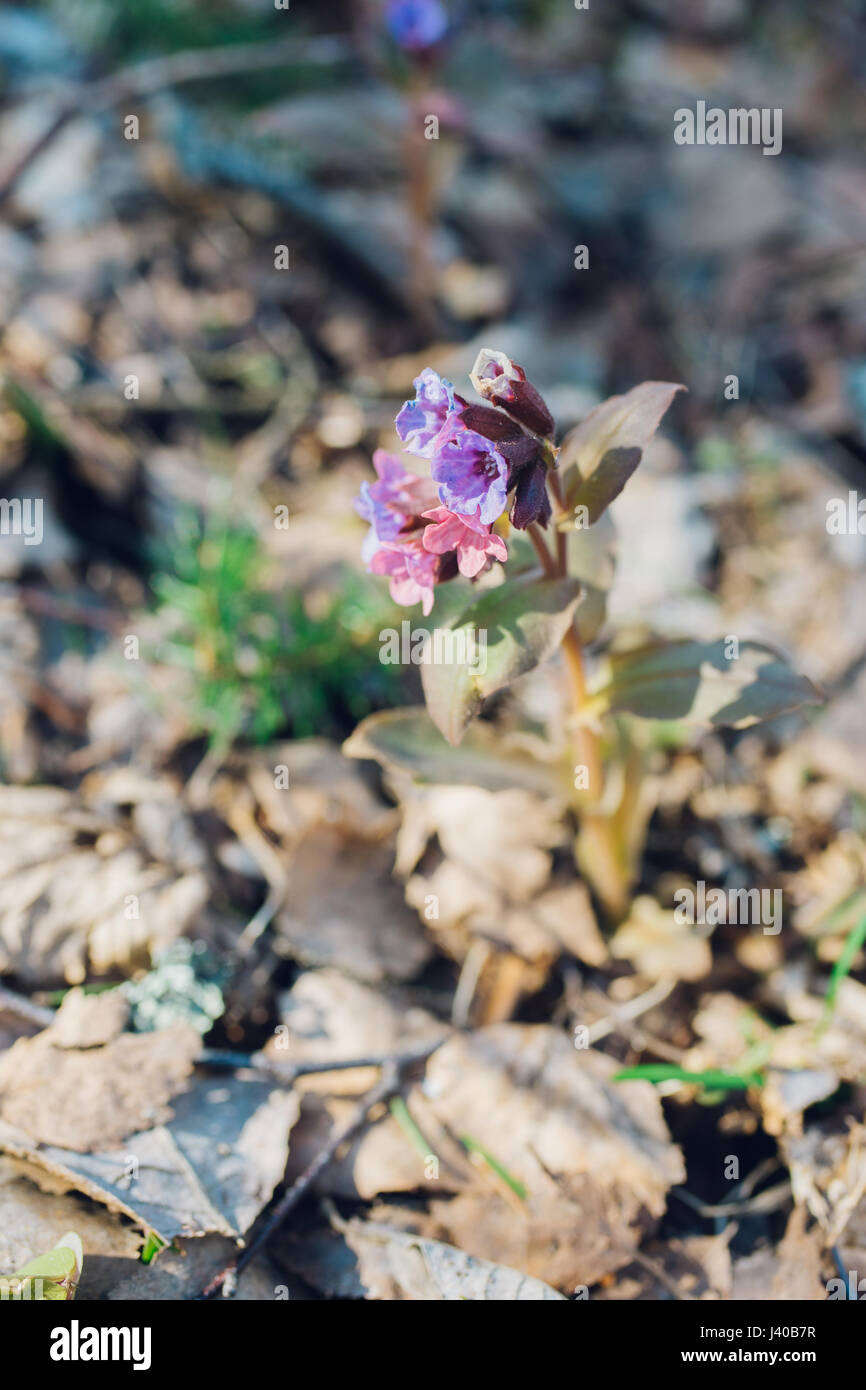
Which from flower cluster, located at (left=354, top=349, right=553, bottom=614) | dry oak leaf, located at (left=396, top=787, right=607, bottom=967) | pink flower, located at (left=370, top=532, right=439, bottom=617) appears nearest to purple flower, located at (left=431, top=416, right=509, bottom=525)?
flower cluster, located at (left=354, top=349, right=553, bottom=614)

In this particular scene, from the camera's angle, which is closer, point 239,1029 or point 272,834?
→ point 239,1029

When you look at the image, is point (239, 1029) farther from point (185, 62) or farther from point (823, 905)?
point (185, 62)


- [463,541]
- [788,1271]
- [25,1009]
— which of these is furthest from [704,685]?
[25,1009]

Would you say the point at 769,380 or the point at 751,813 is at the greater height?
the point at 769,380

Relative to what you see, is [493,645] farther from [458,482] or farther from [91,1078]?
[91,1078]

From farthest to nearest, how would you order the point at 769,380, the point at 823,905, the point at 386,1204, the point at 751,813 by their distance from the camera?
the point at 769,380
the point at 751,813
the point at 823,905
the point at 386,1204

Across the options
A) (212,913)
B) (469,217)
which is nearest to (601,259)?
(469,217)
